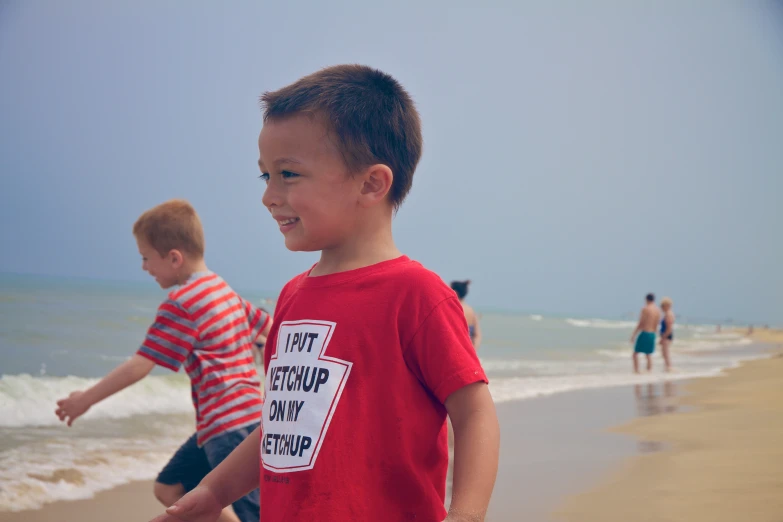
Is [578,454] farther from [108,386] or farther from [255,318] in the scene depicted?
[108,386]

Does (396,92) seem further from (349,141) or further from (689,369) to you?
(689,369)

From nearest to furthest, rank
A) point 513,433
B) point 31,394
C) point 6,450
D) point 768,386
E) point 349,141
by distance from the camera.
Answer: point 349,141 < point 6,450 < point 513,433 < point 31,394 < point 768,386

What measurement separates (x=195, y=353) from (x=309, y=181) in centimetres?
169

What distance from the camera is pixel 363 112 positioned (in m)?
1.56

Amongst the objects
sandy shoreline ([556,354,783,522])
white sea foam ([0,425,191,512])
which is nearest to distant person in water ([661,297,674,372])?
sandy shoreline ([556,354,783,522])

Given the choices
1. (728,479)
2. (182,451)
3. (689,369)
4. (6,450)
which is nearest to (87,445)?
(6,450)

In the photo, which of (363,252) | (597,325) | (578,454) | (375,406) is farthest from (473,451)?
(597,325)

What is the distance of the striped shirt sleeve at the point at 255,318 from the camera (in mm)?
3346

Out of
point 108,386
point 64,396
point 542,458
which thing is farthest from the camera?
point 64,396

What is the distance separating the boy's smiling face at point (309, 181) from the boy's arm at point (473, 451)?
424 millimetres

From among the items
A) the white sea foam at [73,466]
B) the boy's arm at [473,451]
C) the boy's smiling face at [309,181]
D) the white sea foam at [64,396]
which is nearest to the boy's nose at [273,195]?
the boy's smiling face at [309,181]

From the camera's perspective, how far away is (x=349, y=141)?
155 centimetres

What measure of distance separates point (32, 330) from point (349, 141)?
18.3 metres

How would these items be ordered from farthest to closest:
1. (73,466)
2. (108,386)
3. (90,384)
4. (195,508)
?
(90,384)
(73,466)
(108,386)
(195,508)
